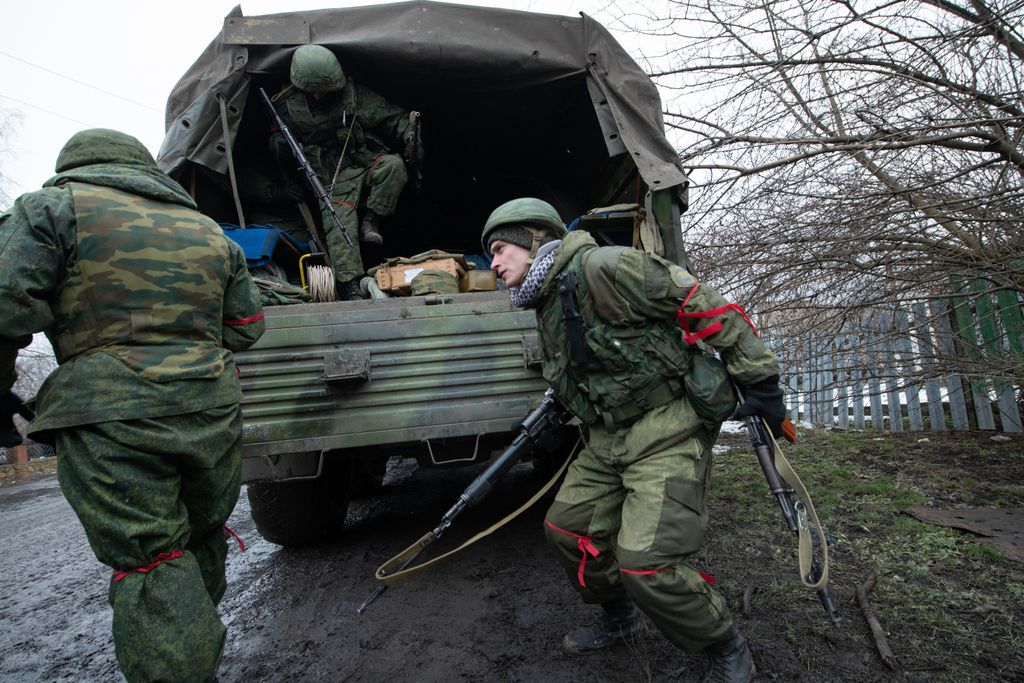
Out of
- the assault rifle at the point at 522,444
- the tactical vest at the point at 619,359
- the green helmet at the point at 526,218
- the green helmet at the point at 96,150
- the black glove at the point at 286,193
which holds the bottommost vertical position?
the assault rifle at the point at 522,444

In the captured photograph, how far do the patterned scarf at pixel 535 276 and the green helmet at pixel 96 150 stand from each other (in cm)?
130

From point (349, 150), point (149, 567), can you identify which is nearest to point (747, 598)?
point (149, 567)

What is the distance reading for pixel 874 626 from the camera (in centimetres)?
190

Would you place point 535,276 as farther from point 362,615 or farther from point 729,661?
point 362,615

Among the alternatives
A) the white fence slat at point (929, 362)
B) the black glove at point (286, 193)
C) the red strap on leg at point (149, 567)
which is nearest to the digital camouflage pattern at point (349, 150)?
the black glove at point (286, 193)

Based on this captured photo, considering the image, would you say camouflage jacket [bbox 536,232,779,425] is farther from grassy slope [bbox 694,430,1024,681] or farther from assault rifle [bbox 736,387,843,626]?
grassy slope [bbox 694,430,1024,681]

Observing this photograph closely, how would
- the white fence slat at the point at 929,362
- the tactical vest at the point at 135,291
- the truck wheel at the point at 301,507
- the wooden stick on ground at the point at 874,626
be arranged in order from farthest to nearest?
1. the white fence slat at the point at 929,362
2. the truck wheel at the point at 301,507
3. the wooden stick on ground at the point at 874,626
4. the tactical vest at the point at 135,291

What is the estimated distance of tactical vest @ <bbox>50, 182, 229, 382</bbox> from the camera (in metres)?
1.62

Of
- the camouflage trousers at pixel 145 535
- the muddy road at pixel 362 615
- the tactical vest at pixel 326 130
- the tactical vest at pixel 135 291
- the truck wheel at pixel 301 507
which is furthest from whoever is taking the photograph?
the tactical vest at pixel 326 130

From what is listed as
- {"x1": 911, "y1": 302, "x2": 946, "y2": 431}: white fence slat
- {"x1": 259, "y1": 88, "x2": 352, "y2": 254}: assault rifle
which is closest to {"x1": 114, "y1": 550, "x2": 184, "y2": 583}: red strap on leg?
{"x1": 259, "y1": 88, "x2": 352, "y2": 254}: assault rifle

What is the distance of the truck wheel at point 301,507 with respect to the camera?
2918mm

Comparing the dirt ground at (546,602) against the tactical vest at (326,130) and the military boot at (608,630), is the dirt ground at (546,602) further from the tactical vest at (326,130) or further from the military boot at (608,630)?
the tactical vest at (326,130)

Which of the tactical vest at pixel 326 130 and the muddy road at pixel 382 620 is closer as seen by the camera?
the muddy road at pixel 382 620

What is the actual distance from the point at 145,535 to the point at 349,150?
2865mm
